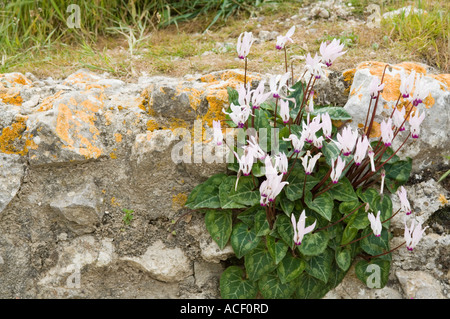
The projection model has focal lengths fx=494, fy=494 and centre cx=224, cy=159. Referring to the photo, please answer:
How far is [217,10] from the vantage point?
4.46m

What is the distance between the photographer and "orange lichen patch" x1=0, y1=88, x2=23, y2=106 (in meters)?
2.73

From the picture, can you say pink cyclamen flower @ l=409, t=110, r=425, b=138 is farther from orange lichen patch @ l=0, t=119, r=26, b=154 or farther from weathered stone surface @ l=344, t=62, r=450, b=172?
orange lichen patch @ l=0, t=119, r=26, b=154

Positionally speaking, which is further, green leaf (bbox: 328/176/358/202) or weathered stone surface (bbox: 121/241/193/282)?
weathered stone surface (bbox: 121/241/193/282)

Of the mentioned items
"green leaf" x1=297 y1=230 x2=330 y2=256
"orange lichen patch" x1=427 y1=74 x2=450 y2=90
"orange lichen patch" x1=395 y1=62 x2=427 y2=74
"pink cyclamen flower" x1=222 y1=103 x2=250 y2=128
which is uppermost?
"pink cyclamen flower" x1=222 y1=103 x2=250 y2=128

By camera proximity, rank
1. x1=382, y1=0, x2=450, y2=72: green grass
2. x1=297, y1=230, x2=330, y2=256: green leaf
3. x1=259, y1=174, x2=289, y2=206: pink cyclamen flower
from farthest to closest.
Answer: x1=382, y1=0, x2=450, y2=72: green grass < x1=297, y1=230, x2=330, y2=256: green leaf < x1=259, y1=174, x2=289, y2=206: pink cyclamen flower

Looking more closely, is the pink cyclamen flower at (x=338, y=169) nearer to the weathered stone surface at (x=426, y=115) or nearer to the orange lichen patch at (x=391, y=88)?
the weathered stone surface at (x=426, y=115)

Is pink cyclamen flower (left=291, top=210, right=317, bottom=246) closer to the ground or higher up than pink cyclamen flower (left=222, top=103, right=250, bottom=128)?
closer to the ground

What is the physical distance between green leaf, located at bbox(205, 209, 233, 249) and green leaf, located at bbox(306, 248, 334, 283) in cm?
41

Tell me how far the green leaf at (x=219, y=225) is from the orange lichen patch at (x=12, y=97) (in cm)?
126

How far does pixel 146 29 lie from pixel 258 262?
260 cm

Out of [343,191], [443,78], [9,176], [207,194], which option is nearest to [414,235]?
[343,191]

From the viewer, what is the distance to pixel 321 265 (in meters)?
2.31

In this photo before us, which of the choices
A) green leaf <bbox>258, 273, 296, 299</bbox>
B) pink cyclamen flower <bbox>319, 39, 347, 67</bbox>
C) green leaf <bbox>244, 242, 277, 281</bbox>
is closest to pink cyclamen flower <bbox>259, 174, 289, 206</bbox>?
green leaf <bbox>244, 242, 277, 281</bbox>

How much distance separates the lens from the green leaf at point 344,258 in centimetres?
228
